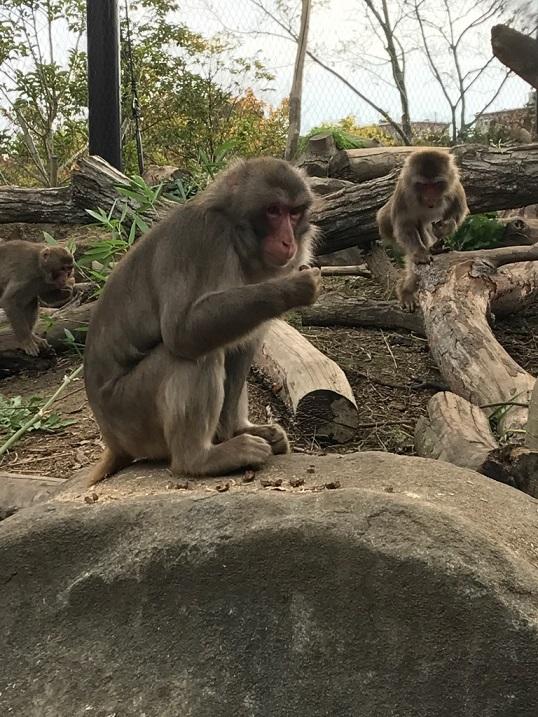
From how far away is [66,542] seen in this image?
8.44 ft

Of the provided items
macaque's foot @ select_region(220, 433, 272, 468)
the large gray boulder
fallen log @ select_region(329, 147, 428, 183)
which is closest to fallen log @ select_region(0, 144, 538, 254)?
fallen log @ select_region(329, 147, 428, 183)

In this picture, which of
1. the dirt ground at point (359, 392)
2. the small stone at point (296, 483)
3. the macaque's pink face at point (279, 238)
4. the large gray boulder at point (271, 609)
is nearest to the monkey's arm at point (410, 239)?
the dirt ground at point (359, 392)

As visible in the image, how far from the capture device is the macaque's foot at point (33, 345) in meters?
7.29

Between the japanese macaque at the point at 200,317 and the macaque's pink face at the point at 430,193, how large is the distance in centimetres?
404

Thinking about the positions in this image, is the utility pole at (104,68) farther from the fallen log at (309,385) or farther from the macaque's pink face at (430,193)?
the fallen log at (309,385)

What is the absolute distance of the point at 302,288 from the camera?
129 inches

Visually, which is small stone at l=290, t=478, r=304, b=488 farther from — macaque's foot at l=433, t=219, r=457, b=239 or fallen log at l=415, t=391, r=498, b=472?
macaque's foot at l=433, t=219, r=457, b=239

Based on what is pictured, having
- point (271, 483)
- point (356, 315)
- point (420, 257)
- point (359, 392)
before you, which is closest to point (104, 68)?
point (356, 315)

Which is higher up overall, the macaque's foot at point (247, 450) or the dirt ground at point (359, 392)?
the macaque's foot at point (247, 450)

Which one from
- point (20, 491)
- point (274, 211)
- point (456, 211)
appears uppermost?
point (274, 211)

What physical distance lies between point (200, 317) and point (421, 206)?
192 inches

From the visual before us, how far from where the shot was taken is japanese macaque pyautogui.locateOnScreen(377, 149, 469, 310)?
751 centimetres

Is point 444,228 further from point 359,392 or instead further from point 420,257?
point 359,392

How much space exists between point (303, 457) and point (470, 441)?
107cm
